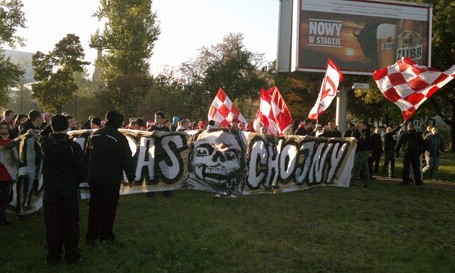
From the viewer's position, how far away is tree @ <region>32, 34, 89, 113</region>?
178 ft

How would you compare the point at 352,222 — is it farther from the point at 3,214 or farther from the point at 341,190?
the point at 3,214

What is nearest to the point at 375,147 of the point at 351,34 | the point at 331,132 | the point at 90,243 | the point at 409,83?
the point at 331,132

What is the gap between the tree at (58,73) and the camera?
54.2 m

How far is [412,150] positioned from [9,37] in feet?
146

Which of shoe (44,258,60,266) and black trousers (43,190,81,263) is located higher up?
black trousers (43,190,81,263)

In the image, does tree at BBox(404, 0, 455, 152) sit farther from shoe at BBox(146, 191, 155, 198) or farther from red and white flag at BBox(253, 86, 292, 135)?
shoe at BBox(146, 191, 155, 198)

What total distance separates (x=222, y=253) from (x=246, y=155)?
5850 millimetres

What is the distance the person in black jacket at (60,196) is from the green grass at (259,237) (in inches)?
10.1

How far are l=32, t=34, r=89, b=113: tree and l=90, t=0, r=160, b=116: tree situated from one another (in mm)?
2378

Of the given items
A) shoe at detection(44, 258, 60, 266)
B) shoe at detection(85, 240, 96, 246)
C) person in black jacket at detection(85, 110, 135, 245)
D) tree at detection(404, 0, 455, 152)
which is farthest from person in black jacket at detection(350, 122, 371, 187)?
tree at detection(404, 0, 455, 152)

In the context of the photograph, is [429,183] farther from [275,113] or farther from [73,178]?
[73,178]

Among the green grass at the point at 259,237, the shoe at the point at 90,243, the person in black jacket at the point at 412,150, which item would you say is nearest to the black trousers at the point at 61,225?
the green grass at the point at 259,237

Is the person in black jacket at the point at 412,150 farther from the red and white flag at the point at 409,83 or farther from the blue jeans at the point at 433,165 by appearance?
the red and white flag at the point at 409,83

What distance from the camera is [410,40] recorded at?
79.0 feet
